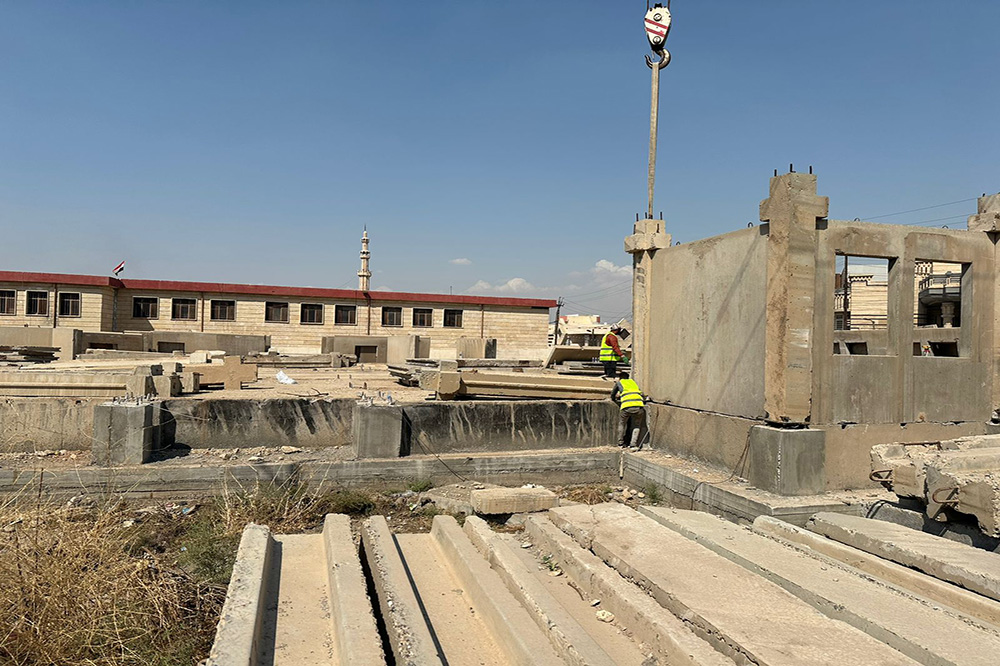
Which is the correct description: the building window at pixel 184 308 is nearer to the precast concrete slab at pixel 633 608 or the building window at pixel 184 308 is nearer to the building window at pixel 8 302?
the building window at pixel 8 302

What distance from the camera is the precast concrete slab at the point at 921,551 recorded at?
3.67 meters

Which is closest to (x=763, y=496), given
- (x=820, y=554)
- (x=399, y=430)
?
(x=820, y=554)

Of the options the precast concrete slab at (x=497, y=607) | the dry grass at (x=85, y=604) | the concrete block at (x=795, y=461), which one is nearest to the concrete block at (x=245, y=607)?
the dry grass at (x=85, y=604)

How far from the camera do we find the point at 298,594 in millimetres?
4027

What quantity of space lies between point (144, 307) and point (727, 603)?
2979cm

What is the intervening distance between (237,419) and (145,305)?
2200 centimetres

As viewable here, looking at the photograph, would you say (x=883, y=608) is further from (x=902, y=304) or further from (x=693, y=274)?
(x=693, y=274)

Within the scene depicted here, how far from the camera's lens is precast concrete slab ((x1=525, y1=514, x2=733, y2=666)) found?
2.78 meters

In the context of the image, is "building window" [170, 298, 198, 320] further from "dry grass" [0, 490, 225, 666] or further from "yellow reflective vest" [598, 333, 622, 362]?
"dry grass" [0, 490, 225, 666]

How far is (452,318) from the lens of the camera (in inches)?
1230

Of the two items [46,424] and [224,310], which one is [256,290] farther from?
→ [46,424]

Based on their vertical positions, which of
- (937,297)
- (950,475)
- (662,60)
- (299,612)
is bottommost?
(299,612)

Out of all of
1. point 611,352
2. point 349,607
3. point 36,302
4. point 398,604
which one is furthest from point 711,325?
point 36,302

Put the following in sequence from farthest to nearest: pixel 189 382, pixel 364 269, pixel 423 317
→ 1. pixel 364 269
2. pixel 423 317
3. pixel 189 382
